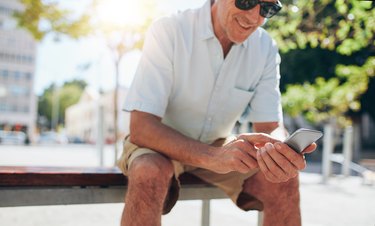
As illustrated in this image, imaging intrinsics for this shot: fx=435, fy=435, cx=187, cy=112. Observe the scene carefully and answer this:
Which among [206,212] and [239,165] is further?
[206,212]

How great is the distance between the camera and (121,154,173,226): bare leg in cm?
167

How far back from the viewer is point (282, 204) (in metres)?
2.04

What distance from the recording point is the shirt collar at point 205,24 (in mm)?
2322

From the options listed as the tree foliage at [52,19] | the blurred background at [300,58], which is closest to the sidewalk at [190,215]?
the blurred background at [300,58]

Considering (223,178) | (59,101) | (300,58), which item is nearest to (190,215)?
(223,178)

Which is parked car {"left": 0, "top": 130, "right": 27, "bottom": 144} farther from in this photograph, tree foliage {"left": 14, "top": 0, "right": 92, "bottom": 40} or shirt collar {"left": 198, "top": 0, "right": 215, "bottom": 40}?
shirt collar {"left": 198, "top": 0, "right": 215, "bottom": 40}

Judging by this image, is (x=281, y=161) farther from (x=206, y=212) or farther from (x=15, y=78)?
(x=15, y=78)

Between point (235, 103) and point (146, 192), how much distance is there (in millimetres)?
880

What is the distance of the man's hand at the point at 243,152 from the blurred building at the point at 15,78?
205 ft

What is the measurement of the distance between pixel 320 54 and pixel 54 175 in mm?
22131

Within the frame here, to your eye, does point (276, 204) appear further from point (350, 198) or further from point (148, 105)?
point (350, 198)

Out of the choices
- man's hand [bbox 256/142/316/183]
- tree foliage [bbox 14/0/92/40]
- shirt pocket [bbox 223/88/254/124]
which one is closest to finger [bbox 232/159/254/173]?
man's hand [bbox 256/142/316/183]

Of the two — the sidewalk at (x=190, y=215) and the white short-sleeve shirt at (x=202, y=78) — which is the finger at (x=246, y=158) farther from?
the sidewalk at (x=190, y=215)

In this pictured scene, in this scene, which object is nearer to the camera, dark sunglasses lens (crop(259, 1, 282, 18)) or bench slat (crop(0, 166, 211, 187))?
bench slat (crop(0, 166, 211, 187))
